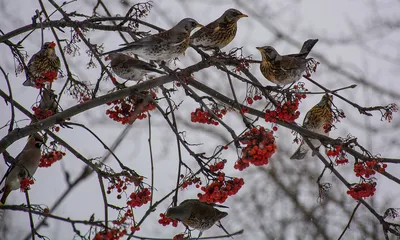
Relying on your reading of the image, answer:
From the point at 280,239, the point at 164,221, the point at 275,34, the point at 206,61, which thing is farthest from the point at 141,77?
the point at 275,34

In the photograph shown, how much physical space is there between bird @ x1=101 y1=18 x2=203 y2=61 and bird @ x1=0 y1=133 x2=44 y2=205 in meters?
0.78

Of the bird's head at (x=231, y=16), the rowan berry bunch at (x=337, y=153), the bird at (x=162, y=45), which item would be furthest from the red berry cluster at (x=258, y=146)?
the bird's head at (x=231, y=16)

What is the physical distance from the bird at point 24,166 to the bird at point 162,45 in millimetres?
785

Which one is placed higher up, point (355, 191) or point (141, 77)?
point (141, 77)

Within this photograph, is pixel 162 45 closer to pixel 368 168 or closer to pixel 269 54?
pixel 269 54

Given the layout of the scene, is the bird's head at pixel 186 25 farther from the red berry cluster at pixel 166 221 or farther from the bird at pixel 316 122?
the bird at pixel 316 122

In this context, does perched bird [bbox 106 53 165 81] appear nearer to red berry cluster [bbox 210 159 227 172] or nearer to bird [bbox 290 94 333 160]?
red berry cluster [bbox 210 159 227 172]

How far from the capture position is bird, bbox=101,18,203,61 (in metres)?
2.71

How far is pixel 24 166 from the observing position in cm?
249

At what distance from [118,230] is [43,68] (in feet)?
5.44

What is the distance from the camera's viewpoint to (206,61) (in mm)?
2270

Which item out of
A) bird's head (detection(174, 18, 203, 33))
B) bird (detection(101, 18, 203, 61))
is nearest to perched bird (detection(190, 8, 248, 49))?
bird's head (detection(174, 18, 203, 33))

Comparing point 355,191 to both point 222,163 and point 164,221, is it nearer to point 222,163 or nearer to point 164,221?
point 222,163

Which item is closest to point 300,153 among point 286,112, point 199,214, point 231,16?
point 231,16
